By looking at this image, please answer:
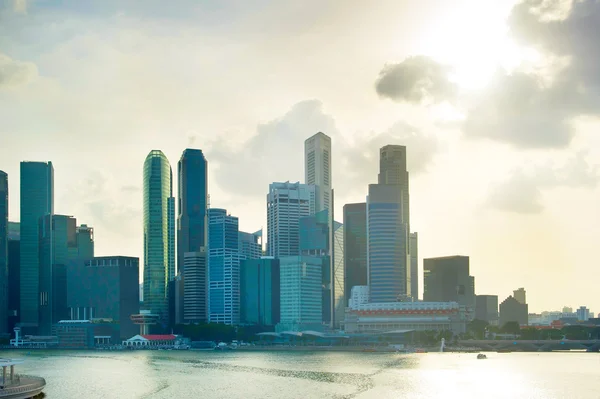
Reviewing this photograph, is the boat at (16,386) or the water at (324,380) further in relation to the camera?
the water at (324,380)

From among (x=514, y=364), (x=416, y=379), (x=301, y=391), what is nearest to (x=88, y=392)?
(x=301, y=391)

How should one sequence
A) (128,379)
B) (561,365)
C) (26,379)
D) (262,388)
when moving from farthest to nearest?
(561,365), (128,379), (262,388), (26,379)

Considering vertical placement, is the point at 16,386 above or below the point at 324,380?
above

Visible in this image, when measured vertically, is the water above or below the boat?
below

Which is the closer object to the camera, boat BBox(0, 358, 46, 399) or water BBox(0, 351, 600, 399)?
boat BBox(0, 358, 46, 399)

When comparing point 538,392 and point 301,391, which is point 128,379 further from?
point 538,392

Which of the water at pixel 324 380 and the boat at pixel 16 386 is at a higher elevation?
the boat at pixel 16 386

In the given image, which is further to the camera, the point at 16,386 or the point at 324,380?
the point at 324,380

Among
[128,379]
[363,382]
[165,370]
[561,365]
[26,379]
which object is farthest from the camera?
[561,365]
